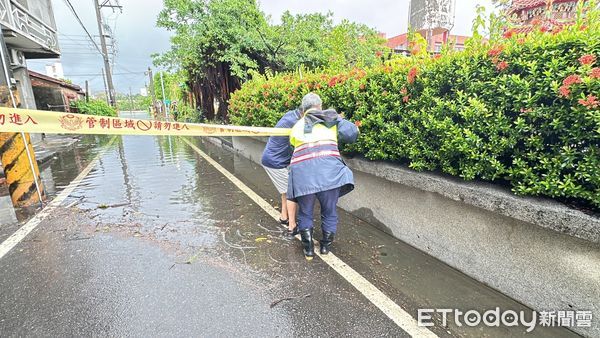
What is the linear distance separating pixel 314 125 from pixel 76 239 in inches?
132

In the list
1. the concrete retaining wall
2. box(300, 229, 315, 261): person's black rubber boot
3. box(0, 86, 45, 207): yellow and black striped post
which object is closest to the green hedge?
the concrete retaining wall

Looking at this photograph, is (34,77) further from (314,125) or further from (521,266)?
(521,266)

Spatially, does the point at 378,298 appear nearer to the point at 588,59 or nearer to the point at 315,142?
the point at 315,142

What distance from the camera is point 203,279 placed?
9.43 feet

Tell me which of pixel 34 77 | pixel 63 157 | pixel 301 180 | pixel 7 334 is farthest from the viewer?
pixel 34 77

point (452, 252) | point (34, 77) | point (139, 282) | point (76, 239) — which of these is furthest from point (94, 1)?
point (452, 252)

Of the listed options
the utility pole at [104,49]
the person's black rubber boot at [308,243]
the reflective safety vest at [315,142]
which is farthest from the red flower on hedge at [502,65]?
the utility pole at [104,49]

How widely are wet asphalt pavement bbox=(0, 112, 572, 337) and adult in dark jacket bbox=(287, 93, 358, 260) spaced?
1.97 ft

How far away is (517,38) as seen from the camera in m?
2.33

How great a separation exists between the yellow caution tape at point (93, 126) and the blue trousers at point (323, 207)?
0.80 m

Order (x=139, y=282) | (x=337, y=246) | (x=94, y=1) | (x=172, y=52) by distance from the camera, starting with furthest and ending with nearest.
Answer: (x=94, y=1), (x=172, y=52), (x=337, y=246), (x=139, y=282)

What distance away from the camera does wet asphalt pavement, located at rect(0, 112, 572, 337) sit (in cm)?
229

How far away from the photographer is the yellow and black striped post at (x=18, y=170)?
15.7 feet

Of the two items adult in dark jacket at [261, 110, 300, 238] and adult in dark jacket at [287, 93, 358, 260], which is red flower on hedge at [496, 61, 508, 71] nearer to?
adult in dark jacket at [287, 93, 358, 260]
